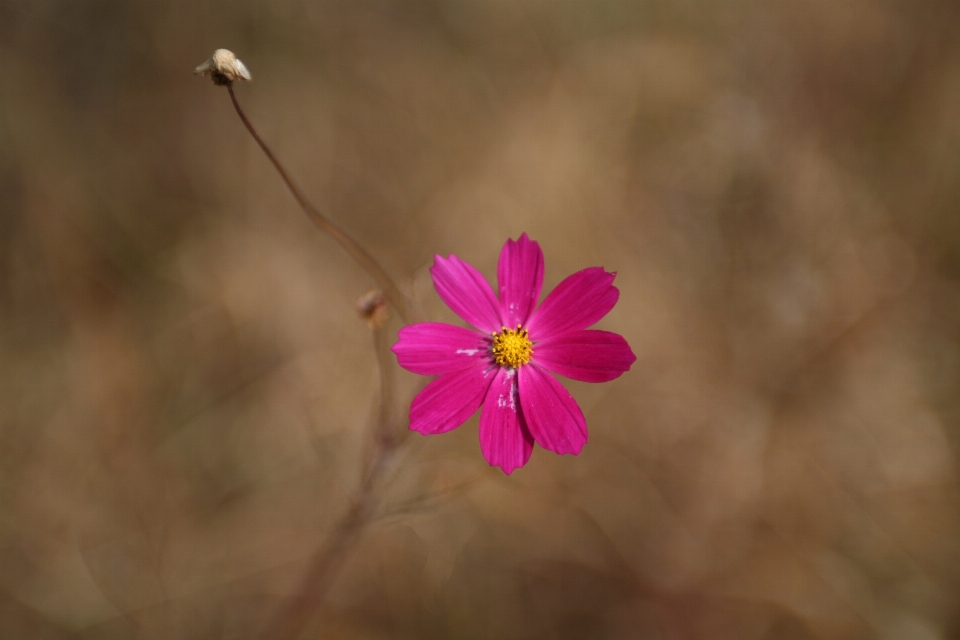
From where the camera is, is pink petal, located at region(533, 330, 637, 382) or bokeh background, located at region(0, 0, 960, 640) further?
bokeh background, located at region(0, 0, 960, 640)

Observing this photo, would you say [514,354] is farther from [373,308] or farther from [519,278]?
[373,308]

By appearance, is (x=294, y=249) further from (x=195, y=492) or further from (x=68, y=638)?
(x=68, y=638)

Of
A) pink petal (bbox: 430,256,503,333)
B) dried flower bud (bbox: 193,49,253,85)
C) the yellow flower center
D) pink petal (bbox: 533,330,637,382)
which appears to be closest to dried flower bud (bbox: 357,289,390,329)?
pink petal (bbox: 430,256,503,333)

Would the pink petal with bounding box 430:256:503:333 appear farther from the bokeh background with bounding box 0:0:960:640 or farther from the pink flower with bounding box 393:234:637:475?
the bokeh background with bounding box 0:0:960:640

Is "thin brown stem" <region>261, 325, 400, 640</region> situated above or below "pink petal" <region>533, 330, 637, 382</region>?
below

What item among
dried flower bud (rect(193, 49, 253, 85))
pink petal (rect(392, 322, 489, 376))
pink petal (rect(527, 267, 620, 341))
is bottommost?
pink petal (rect(392, 322, 489, 376))

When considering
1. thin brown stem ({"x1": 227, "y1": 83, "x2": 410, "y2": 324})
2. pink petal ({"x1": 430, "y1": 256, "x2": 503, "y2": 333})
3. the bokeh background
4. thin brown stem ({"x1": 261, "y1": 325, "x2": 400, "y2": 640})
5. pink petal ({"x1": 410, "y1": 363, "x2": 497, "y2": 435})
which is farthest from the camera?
the bokeh background

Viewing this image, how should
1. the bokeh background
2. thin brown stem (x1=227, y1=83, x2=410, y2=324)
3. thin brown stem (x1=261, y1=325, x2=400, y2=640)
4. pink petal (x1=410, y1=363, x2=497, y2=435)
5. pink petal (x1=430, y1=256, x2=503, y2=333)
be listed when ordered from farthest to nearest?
the bokeh background < thin brown stem (x1=261, y1=325, x2=400, y2=640) < pink petal (x1=430, y1=256, x2=503, y2=333) < pink petal (x1=410, y1=363, x2=497, y2=435) < thin brown stem (x1=227, y1=83, x2=410, y2=324)
